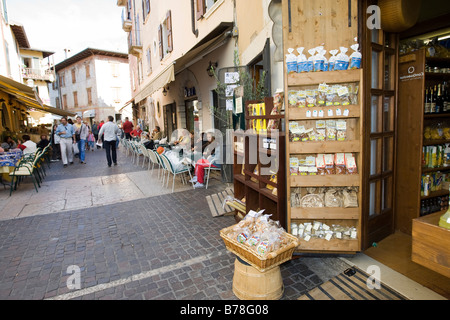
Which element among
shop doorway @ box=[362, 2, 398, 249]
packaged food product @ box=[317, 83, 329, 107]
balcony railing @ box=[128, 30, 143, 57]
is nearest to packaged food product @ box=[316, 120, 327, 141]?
packaged food product @ box=[317, 83, 329, 107]

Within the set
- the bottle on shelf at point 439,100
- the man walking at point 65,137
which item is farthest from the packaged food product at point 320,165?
the man walking at point 65,137

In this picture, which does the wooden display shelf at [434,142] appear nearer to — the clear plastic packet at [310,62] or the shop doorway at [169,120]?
the clear plastic packet at [310,62]

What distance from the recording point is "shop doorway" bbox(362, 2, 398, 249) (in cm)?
294

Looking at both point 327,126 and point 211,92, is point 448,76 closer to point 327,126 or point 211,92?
point 327,126

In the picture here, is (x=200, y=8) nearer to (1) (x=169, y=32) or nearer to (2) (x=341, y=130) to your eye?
(1) (x=169, y=32)

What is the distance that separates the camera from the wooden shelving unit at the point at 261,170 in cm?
306

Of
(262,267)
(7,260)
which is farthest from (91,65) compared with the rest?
(262,267)

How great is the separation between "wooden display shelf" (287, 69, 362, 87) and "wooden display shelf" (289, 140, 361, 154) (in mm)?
593

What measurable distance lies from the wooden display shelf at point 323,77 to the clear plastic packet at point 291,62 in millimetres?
60

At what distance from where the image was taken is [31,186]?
7449mm

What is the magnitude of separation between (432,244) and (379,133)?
1385 mm

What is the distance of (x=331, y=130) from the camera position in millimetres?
2879

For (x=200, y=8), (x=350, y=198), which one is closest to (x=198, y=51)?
(x=200, y=8)

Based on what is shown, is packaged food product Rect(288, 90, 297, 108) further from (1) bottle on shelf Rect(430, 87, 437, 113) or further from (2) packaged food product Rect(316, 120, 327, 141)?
(1) bottle on shelf Rect(430, 87, 437, 113)
